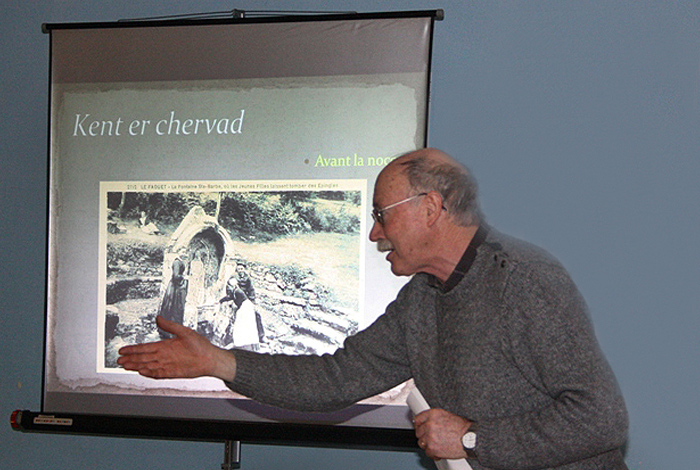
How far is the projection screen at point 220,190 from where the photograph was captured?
271cm

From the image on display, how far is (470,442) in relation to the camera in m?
1.53

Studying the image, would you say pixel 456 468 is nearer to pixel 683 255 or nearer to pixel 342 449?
pixel 342 449

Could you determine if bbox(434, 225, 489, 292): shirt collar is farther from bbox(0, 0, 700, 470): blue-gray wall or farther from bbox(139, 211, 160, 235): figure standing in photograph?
bbox(139, 211, 160, 235): figure standing in photograph

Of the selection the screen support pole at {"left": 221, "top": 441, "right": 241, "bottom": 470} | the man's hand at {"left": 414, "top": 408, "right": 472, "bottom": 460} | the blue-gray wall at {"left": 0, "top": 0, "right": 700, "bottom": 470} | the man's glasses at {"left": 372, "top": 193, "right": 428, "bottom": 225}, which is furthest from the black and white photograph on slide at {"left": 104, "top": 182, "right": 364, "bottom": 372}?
the man's hand at {"left": 414, "top": 408, "right": 472, "bottom": 460}

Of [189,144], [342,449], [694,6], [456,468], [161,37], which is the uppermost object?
[694,6]

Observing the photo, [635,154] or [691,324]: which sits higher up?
[635,154]

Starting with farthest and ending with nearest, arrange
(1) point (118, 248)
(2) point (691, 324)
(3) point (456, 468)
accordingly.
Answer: (1) point (118, 248) < (2) point (691, 324) < (3) point (456, 468)

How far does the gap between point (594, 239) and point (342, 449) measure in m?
1.26

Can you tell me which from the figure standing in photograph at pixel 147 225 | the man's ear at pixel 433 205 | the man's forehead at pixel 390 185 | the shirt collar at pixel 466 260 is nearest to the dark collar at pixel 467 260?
the shirt collar at pixel 466 260

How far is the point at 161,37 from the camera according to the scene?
9.38 feet

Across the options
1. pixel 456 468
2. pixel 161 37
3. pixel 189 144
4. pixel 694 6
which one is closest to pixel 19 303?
pixel 189 144

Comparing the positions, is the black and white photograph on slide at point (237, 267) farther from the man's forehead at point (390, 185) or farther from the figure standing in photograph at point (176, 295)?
the man's forehead at point (390, 185)

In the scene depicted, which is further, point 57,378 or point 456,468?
point 57,378

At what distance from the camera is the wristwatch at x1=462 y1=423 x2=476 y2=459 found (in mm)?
1531
